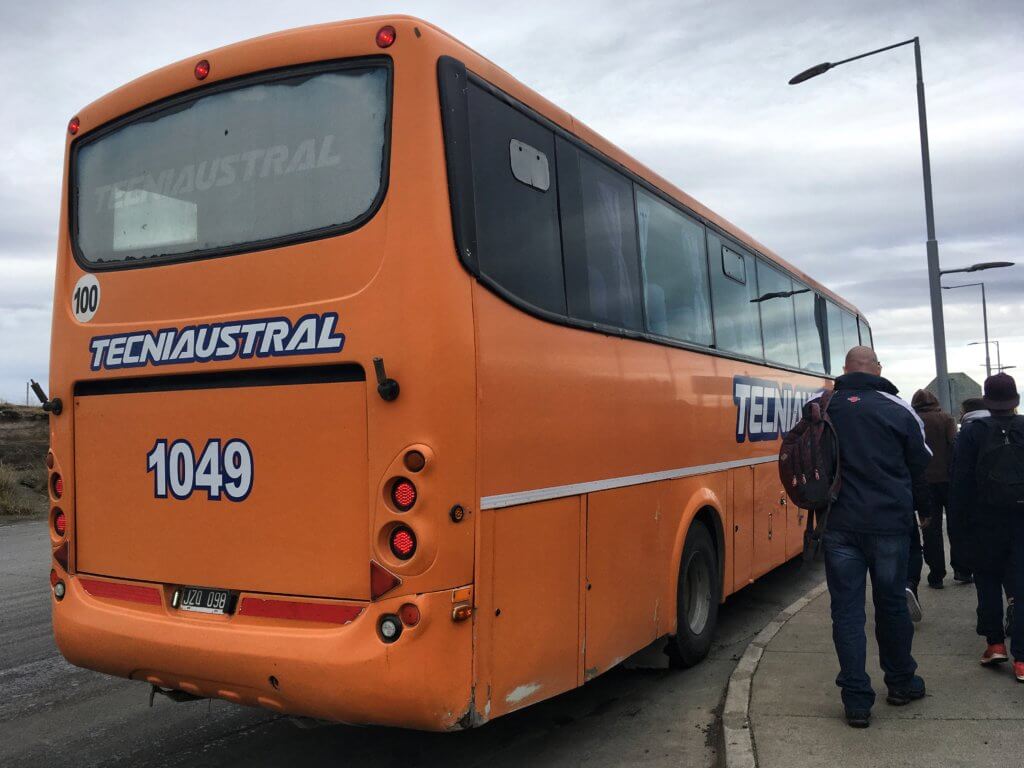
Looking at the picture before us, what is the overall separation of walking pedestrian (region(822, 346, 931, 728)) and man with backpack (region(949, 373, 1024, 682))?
29.6 inches

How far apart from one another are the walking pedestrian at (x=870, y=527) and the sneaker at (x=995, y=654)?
1003 mm

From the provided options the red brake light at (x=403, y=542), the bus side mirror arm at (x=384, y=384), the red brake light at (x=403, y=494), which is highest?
the bus side mirror arm at (x=384, y=384)

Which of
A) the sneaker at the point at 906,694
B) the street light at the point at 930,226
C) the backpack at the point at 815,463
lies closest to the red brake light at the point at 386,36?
the backpack at the point at 815,463

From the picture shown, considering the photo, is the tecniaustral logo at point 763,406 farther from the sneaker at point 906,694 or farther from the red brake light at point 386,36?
the red brake light at point 386,36

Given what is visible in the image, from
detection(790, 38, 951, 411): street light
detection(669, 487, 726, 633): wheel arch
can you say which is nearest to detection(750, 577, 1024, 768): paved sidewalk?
detection(669, 487, 726, 633): wheel arch

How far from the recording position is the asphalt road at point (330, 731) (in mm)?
5145

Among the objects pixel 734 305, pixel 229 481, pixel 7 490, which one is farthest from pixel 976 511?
pixel 7 490

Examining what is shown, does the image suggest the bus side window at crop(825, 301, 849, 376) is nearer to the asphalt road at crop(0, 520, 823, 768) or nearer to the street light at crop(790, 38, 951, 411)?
the street light at crop(790, 38, 951, 411)

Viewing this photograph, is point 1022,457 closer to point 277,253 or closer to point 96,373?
point 277,253

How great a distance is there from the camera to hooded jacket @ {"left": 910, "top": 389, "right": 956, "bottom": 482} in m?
8.65

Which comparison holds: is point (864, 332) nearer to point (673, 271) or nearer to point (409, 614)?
point (673, 271)

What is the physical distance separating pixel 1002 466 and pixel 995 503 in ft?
0.76

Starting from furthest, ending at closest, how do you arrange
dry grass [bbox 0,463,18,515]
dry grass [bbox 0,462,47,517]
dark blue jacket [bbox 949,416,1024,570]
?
dry grass [bbox 0,462,47,517]
dry grass [bbox 0,463,18,515]
dark blue jacket [bbox 949,416,1024,570]

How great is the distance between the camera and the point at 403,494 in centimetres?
393
